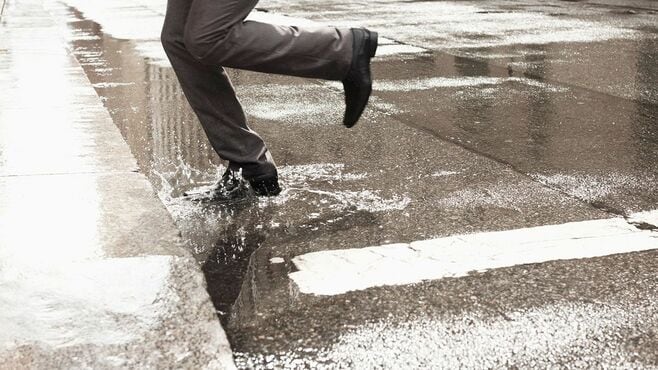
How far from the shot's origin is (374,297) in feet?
9.86

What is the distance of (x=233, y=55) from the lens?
3.85 metres

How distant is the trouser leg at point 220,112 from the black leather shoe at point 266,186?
0.02 meters

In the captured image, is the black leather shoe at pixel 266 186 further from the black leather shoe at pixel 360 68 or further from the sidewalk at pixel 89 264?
the black leather shoe at pixel 360 68

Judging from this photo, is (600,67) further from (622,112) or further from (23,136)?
(23,136)

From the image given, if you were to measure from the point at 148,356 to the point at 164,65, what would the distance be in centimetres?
703

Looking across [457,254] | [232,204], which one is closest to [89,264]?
[232,204]

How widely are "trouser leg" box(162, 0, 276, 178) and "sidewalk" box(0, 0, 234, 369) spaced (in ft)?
1.37

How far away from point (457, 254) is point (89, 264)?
1.33 meters

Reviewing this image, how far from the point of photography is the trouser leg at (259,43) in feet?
12.4

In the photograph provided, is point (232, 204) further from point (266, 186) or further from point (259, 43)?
point (259, 43)

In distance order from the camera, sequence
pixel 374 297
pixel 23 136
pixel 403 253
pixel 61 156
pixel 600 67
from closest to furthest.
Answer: pixel 374 297 < pixel 403 253 < pixel 61 156 < pixel 23 136 < pixel 600 67

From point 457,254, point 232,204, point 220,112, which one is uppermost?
point 220,112

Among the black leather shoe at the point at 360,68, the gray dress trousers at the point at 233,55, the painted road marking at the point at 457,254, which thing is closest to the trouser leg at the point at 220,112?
the gray dress trousers at the point at 233,55

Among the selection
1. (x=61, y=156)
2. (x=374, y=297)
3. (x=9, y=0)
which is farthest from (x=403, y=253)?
(x=9, y=0)
